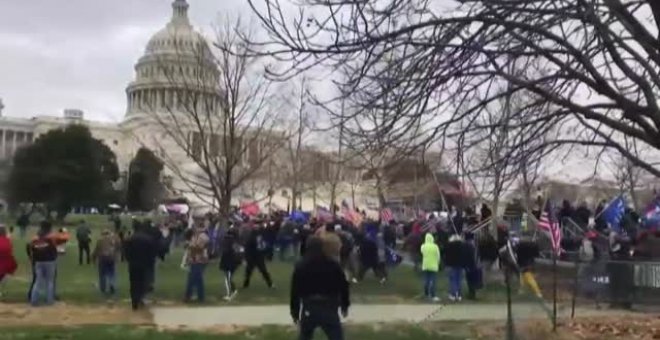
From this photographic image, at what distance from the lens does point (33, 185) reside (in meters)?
77.4

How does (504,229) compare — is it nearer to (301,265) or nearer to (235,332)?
(235,332)

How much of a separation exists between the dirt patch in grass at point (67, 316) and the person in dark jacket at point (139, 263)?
0.40 meters

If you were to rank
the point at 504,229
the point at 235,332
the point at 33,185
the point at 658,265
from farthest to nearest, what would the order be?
the point at 33,185 → the point at 504,229 → the point at 658,265 → the point at 235,332

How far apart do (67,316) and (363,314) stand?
5.24 m

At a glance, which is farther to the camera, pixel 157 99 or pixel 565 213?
pixel 157 99

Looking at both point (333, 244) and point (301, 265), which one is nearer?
point (301, 265)

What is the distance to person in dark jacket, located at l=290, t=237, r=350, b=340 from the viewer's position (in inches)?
401

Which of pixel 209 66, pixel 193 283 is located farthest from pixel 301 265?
pixel 209 66

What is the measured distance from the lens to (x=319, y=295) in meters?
10.2

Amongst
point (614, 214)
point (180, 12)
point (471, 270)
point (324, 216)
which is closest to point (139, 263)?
point (471, 270)

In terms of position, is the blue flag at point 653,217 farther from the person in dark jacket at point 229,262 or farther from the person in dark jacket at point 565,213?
the person in dark jacket at point 229,262

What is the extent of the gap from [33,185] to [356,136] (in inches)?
2776

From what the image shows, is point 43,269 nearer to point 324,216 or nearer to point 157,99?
point 324,216

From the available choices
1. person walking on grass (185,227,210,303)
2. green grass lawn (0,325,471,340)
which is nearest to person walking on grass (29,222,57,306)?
person walking on grass (185,227,210,303)
